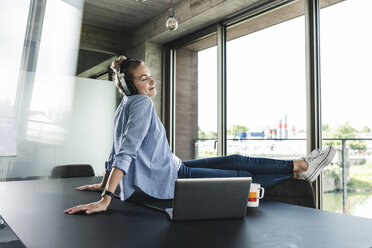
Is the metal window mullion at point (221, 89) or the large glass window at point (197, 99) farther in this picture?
the large glass window at point (197, 99)

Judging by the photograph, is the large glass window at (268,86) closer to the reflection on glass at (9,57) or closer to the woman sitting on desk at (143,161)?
the woman sitting on desk at (143,161)

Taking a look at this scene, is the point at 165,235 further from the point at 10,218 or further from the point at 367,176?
the point at 367,176

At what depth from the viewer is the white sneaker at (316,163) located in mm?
1784

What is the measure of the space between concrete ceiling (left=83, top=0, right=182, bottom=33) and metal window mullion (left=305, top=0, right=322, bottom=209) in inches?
71.3

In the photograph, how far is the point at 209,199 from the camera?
844 mm

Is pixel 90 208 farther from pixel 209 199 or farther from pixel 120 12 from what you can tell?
pixel 120 12

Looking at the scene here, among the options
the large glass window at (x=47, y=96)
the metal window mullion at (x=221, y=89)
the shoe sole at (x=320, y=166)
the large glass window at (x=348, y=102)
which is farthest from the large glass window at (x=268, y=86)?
the large glass window at (x=47, y=96)

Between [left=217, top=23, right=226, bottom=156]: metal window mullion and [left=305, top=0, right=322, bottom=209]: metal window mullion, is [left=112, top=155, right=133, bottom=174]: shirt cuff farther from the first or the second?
[left=217, top=23, right=226, bottom=156]: metal window mullion

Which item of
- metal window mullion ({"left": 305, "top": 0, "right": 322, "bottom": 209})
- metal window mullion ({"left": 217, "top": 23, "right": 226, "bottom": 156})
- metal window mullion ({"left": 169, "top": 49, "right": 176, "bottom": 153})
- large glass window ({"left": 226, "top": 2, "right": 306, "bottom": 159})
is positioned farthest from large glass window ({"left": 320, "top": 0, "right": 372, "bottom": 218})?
metal window mullion ({"left": 169, "top": 49, "right": 176, "bottom": 153})

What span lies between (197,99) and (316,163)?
289cm

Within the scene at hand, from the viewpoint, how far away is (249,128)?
12.5ft

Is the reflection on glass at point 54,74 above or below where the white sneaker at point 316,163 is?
above

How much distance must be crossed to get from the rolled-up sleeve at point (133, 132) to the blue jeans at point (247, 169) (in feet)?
1.51

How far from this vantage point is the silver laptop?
820 millimetres
